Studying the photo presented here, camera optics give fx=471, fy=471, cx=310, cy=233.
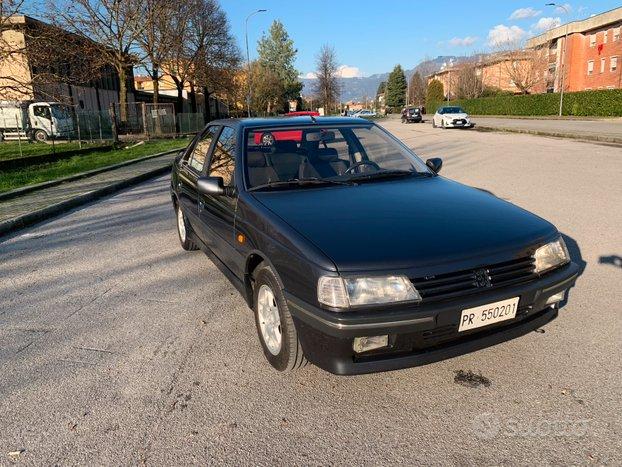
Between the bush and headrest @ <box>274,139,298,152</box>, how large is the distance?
134 ft

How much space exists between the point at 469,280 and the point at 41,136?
2973 centimetres

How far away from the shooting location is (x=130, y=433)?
2426 mm

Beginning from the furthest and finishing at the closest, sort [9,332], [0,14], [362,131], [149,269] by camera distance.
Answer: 1. [0,14]
2. [149,269]
3. [362,131]
4. [9,332]

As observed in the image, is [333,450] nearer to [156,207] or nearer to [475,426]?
[475,426]

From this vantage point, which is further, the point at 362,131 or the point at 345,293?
the point at 362,131

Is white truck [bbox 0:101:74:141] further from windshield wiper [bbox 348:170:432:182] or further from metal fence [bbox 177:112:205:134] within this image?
windshield wiper [bbox 348:170:432:182]

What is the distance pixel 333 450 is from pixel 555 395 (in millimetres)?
1317

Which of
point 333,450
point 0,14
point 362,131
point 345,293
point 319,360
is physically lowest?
point 333,450

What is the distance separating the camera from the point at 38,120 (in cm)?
2659

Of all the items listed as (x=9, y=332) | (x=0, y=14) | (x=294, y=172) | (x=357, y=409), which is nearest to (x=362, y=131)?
(x=294, y=172)

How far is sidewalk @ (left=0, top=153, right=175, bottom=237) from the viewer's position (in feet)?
24.2

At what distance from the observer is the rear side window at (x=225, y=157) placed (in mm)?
3767

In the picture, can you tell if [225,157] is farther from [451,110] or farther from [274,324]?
[451,110]

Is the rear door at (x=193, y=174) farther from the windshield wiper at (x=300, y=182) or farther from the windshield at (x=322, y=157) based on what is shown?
the windshield wiper at (x=300, y=182)
